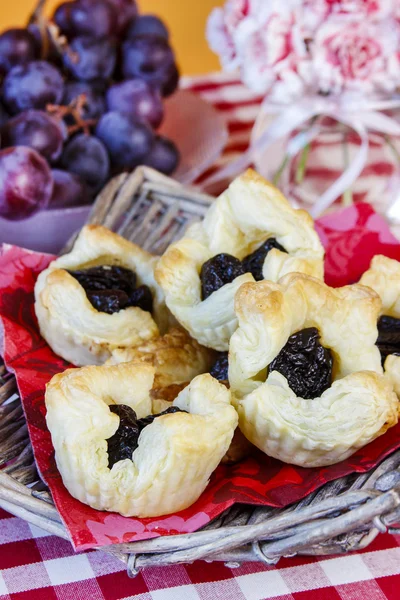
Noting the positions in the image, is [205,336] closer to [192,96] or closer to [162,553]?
[162,553]

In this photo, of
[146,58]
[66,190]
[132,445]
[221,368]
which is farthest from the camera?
[146,58]

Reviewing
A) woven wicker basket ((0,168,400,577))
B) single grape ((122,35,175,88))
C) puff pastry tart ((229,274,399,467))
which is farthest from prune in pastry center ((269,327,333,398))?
single grape ((122,35,175,88))

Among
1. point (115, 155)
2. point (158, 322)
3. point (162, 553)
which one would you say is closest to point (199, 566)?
point (162, 553)

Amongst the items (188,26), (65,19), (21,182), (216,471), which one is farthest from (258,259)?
(188,26)

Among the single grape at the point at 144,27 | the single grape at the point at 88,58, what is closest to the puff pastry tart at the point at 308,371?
the single grape at the point at 88,58

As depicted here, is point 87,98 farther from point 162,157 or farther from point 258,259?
point 258,259

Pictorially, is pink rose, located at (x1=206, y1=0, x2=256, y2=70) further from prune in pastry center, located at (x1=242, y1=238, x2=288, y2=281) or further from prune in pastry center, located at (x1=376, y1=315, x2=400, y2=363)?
prune in pastry center, located at (x1=376, y1=315, x2=400, y2=363)

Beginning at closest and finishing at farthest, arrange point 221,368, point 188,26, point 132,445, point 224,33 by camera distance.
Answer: point 132,445 < point 221,368 < point 224,33 < point 188,26

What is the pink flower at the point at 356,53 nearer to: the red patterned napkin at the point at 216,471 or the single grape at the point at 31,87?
the red patterned napkin at the point at 216,471
